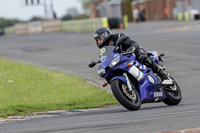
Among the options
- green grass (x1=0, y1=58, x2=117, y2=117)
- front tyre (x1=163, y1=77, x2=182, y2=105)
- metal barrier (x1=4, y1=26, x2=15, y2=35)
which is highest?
front tyre (x1=163, y1=77, x2=182, y2=105)

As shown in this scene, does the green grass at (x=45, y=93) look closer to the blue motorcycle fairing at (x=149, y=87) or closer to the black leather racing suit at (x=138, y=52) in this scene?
the black leather racing suit at (x=138, y=52)

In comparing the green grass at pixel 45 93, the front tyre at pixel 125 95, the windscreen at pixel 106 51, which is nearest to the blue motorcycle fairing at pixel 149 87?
the front tyre at pixel 125 95

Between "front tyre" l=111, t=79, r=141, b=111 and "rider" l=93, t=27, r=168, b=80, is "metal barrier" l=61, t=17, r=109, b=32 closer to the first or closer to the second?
"rider" l=93, t=27, r=168, b=80

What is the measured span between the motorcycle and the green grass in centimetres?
205

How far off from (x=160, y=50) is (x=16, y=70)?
801cm

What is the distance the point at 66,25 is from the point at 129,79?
4668cm

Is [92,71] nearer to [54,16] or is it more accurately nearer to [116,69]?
[116,69]

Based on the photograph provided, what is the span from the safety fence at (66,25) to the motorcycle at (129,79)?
3611cm

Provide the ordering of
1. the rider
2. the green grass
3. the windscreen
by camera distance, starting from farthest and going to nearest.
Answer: the green grass → the rider → the windscreen

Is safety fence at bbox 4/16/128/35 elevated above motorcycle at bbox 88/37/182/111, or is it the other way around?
motorcycle at bbox 88/37/182/111

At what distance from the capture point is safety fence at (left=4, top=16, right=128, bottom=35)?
4666 centimetres

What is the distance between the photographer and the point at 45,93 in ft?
43.4

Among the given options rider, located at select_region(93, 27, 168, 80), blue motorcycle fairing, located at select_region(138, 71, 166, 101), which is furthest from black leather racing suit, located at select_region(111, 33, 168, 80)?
blue motorcycle fairing, located at select_region(138, 71, 166, 101)

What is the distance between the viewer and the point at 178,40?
92.7 feet
